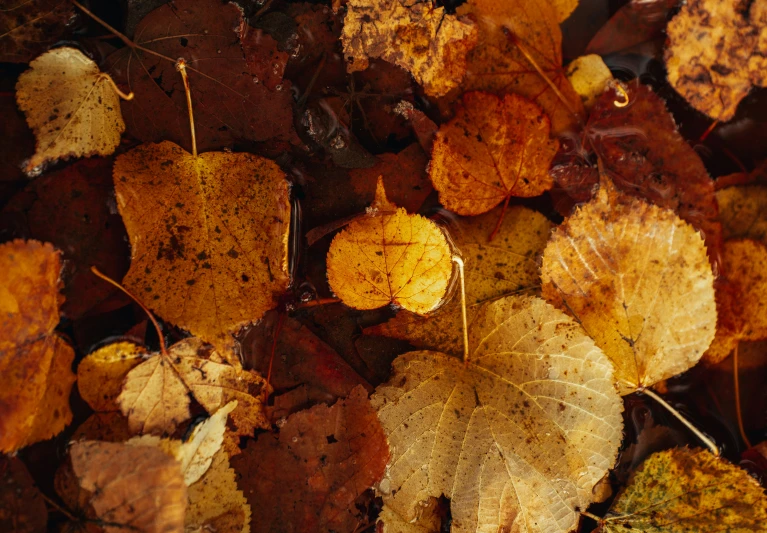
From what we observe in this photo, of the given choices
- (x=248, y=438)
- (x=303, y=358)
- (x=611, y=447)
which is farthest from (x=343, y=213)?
(x=611, y=447)

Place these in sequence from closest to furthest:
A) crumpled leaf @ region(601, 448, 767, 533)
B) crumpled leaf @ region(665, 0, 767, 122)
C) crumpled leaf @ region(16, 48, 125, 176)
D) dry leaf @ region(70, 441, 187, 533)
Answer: dry leaf @ region(70, 441, 187, 533) → crumpled leaf @ region(16, 48, 125, 176) → crumpled leaf @ region(601, 448, 767, 533) → crumpled leaf @ region(665, 0, 767, 122)

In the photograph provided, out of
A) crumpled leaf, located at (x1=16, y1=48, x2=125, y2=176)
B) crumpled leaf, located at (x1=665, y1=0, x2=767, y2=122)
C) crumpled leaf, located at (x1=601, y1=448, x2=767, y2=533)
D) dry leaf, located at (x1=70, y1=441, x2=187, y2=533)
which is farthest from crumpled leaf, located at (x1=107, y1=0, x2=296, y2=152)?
crumpled leaf, located at (x1=601, y1=448, x2=767, y2=533)

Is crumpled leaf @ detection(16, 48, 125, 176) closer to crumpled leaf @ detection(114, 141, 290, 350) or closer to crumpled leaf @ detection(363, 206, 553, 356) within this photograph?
crumpled leaf @ detection(114, 141, 290, 350)

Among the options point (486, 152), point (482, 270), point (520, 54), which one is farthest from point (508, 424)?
point (520, 54)

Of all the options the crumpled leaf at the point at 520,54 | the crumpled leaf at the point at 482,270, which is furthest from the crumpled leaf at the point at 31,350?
the crumpled leaf at the point at 520,54

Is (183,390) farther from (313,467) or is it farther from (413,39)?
(413,39)

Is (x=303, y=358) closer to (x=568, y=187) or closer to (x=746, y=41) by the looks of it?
(x=568, y=187)
